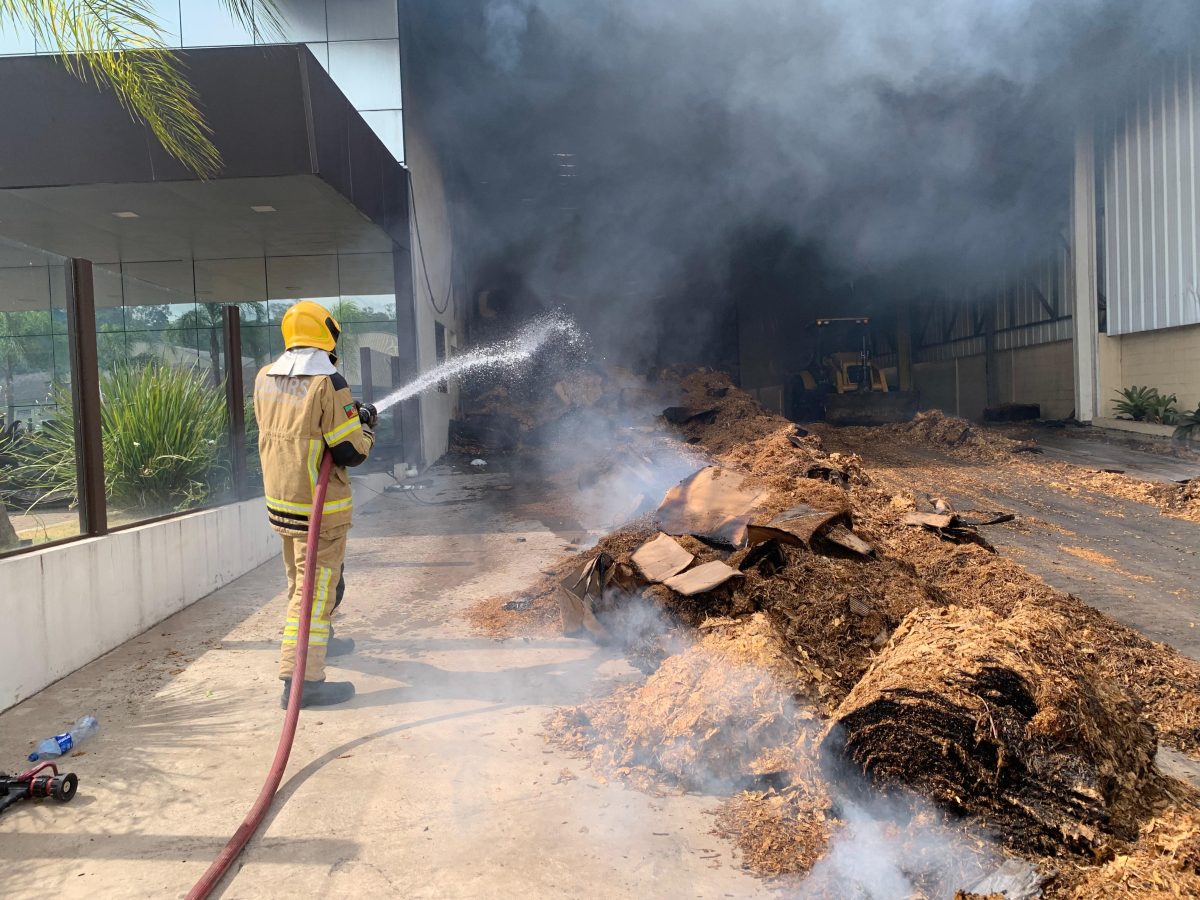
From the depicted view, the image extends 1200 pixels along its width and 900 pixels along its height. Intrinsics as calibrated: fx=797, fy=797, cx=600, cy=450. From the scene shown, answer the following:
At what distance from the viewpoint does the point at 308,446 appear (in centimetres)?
365

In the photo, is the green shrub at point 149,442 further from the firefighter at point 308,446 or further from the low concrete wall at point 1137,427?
the low concrete wall at point 1137,427

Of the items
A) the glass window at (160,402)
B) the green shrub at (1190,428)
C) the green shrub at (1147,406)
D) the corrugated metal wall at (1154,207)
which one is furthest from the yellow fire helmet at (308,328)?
the green shrub at (1147,406)

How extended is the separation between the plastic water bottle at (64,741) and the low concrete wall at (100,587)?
56 cm

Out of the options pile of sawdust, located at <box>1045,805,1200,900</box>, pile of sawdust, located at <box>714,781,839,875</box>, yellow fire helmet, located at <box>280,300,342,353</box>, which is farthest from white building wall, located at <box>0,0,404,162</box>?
pile of sawdust, located at <box>1045,805,1200,900</box>

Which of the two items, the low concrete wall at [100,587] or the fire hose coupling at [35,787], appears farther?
the low concrete wall at [100,587]

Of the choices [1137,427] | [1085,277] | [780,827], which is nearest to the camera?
[780,827]

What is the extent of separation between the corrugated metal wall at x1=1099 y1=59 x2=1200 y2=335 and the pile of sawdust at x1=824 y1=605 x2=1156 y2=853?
12.8 m

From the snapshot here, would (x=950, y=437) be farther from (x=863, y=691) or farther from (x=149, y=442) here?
(x=149, y=442)

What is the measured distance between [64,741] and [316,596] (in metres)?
1.05

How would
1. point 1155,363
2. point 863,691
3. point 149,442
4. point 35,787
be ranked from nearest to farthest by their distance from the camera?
point 863,691 → point 35,787 → point 149,442 → point 1155,363

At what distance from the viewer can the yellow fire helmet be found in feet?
12.3

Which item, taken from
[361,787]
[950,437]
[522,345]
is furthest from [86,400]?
[522,345]

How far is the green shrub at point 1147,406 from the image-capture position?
1298cm

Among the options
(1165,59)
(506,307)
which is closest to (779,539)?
(1165,59)
